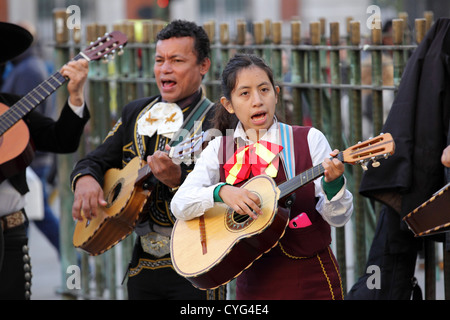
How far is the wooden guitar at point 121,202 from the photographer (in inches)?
166

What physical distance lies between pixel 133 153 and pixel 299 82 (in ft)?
4.42

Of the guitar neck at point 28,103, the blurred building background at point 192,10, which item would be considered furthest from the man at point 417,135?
the blurred building background at point 192,10

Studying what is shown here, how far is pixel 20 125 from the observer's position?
15.7ft

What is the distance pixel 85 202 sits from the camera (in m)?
4.61

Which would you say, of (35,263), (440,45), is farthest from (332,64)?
(35,263)

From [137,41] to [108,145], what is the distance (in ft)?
6.04

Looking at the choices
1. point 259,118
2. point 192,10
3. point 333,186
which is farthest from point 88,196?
point 192,10

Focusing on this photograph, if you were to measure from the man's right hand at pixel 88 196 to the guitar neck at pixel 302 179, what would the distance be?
125 centimetres

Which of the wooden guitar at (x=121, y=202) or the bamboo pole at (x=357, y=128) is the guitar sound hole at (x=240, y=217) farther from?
the bamboo pole at (x=357, y=128)

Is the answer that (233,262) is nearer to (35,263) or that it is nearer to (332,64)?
(332,64)

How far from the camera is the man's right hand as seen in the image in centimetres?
461

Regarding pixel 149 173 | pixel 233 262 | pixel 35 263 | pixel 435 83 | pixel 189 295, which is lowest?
pixel 35 263

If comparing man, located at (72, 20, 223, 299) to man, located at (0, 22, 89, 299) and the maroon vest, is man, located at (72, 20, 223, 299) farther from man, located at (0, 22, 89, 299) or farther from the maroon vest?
the maroon vest

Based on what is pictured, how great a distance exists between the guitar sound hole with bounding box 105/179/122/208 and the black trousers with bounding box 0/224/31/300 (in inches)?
19.8
